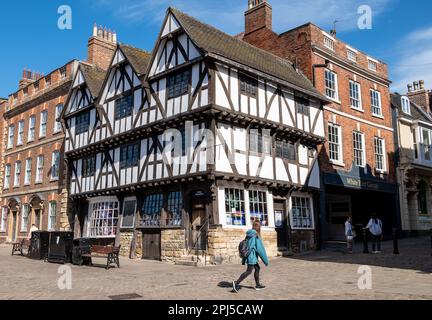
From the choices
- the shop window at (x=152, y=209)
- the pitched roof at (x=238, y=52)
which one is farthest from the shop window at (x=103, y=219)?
the pitched roof at (x=238, y=52)

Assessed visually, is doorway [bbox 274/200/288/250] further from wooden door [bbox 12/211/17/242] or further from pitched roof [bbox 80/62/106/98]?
wooden door [bbox 12/211/17/242]

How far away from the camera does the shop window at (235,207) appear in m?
16.6

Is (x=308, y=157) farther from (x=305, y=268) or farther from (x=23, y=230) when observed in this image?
(x=23, y=230)

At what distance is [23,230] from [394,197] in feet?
80.4

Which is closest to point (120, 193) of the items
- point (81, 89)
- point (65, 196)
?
point (65, 196)

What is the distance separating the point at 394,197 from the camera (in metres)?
25.7

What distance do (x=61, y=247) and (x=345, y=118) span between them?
1599 centimetres

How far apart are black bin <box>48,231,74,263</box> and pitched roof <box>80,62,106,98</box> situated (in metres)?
9.09

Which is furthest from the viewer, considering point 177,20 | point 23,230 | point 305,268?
point 23,230

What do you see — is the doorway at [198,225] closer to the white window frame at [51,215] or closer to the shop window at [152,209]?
the shop window at [152,209]

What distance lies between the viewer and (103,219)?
22219 mm

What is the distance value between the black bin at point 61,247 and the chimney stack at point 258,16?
16544 millimetres
